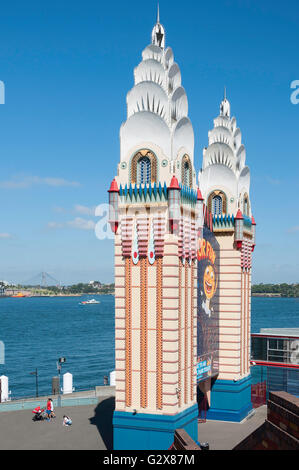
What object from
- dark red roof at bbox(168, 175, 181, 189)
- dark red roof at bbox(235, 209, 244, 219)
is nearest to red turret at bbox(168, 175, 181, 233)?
dark red roof at bbox(168, 175, 181, 189)

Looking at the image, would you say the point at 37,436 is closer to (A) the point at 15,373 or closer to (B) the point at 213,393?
(B) the point at 213,393

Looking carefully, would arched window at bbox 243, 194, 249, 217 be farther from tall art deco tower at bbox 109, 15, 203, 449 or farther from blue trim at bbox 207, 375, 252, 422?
blue trim at bbox 207, 375, 252, 422

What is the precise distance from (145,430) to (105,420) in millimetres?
8283

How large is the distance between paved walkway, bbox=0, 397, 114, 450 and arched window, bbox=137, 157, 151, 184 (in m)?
14.3

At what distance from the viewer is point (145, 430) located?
27.7 metres

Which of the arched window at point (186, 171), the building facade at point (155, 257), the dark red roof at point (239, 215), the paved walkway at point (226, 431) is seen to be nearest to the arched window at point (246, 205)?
the dark red roof at point (239, 215)

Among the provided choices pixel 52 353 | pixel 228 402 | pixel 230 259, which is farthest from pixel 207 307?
pixel 52 353

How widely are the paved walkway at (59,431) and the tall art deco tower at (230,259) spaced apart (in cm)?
816

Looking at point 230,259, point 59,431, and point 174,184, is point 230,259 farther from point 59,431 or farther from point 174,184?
point 59,431

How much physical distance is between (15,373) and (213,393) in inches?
2305

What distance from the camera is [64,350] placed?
114875 mm

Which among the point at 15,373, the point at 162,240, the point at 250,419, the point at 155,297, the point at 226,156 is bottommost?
the point at 15,373
